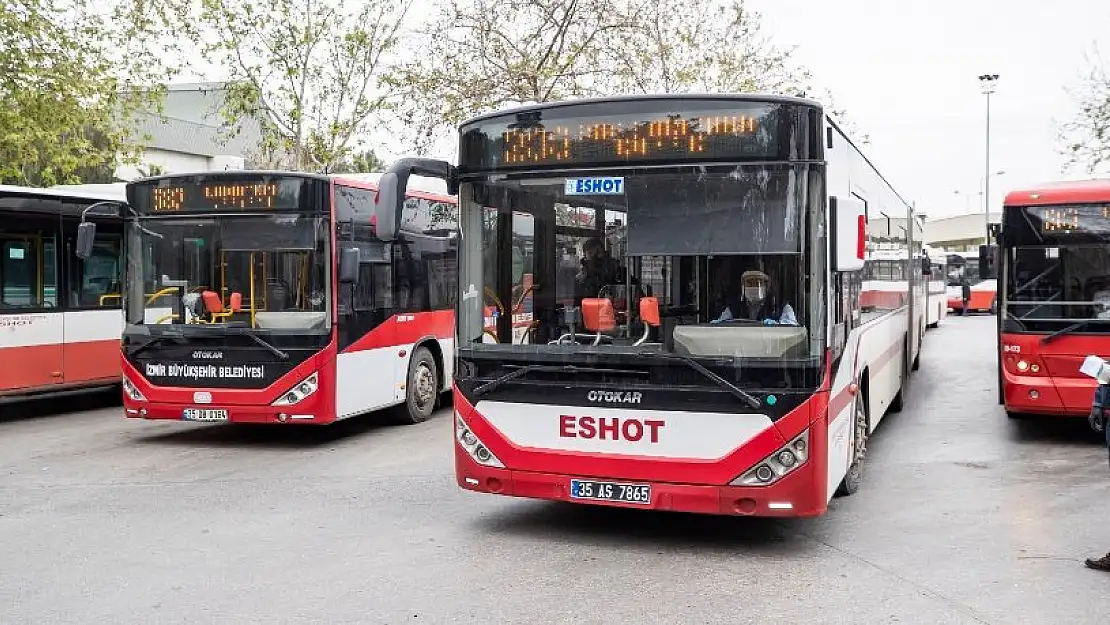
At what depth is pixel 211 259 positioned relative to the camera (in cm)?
1094

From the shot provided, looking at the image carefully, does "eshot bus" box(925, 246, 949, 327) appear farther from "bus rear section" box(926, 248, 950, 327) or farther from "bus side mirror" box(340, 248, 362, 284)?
"bus side mirror" box(340, 248, 362, 284)

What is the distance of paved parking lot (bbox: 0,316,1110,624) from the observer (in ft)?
18.5

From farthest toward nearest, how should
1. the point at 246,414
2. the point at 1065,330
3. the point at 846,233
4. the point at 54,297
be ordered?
the point at 54,297 → the point at 246,414 → the point at 1065,330 → the point at 846,233

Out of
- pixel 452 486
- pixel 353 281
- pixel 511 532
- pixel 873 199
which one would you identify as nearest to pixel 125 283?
pixel 353 281

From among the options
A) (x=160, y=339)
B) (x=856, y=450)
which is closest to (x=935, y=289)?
(x=856, y=450)

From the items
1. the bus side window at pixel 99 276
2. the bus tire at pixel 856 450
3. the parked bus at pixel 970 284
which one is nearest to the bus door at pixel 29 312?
the bus side window at pixel 99 276

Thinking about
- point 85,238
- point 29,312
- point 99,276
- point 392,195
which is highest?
point 392,195

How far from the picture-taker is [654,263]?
21.7 ft

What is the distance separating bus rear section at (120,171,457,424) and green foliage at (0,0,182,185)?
1103 centimetres

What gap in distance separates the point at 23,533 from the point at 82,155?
1818 centimetres

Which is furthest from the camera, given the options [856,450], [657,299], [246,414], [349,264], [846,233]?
[246,414]

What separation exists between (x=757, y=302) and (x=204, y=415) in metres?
6.61

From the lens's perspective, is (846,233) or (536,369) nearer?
(846,233)

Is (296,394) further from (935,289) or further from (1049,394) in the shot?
(935,289)
